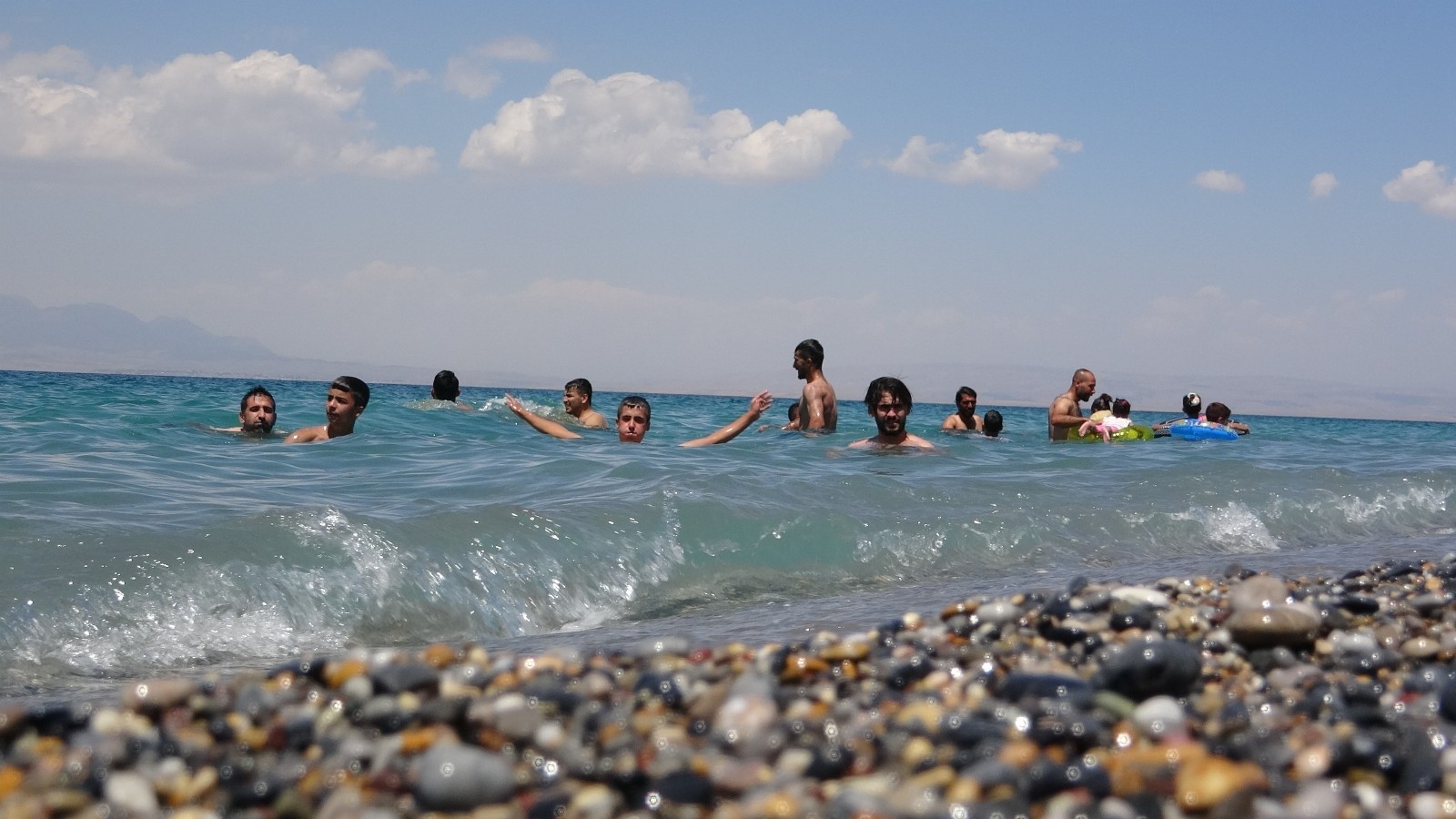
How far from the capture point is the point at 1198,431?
749 inches

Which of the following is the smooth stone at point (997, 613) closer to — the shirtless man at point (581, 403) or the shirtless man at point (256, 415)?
the shirtless man at point (256, 415)

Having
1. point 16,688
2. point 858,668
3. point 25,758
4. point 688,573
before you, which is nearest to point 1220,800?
point 858,668

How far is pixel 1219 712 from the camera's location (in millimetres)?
2770

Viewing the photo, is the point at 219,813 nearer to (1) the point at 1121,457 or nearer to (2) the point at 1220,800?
(2) the point at 1220,800

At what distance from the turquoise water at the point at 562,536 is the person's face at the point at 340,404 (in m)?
0.57

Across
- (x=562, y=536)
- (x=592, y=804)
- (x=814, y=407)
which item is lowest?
(x=562, y=536)

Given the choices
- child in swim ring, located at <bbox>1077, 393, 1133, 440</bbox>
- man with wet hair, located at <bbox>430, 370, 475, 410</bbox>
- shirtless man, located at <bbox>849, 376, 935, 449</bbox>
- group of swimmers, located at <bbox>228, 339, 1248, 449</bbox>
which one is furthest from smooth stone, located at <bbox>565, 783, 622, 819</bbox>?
man with wet hair, located at <bbox>430, 370, 475, 410</bbox>

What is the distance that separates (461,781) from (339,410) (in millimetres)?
10836

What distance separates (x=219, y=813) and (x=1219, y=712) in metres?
2.29

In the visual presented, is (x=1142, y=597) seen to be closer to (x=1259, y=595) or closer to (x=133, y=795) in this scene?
(x=1259, y=595)

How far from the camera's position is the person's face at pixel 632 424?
508 inches

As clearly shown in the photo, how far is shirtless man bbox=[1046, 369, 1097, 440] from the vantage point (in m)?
16.5

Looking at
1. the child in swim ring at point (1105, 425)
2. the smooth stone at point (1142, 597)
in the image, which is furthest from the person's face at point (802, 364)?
the smooth stone at point (1142, 597)

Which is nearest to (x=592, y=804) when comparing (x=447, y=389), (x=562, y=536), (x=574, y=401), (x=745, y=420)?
(x=562, y=536)
